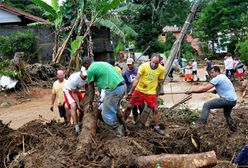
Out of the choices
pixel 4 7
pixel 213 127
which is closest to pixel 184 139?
pixel 213 127

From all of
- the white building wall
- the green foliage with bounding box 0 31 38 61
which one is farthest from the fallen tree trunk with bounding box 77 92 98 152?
the white building wall

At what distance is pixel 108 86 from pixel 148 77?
129cm

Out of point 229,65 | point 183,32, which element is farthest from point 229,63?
point 183,32

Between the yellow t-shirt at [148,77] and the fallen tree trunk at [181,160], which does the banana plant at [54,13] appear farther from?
the fallen tree trunk at [181,160]

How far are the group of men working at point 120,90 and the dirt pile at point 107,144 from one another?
33 cm

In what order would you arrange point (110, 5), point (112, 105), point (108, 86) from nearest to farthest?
point (108, 86) → point (112, 105) → point (110, 5)

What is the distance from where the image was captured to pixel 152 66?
844cm

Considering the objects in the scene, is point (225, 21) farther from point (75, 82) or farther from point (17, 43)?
point (75, 82)

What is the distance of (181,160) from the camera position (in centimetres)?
619

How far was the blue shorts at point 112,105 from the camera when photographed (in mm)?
7555

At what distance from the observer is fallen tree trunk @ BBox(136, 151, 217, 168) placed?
6043mm

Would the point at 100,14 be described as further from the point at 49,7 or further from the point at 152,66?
the point at 152,66

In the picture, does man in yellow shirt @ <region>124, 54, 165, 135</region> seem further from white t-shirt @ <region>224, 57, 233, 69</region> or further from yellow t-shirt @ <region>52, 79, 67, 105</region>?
white t-shirt @ <region>224, 57, 233, 69</region>

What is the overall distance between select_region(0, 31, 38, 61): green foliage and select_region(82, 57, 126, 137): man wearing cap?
12.7 meters
